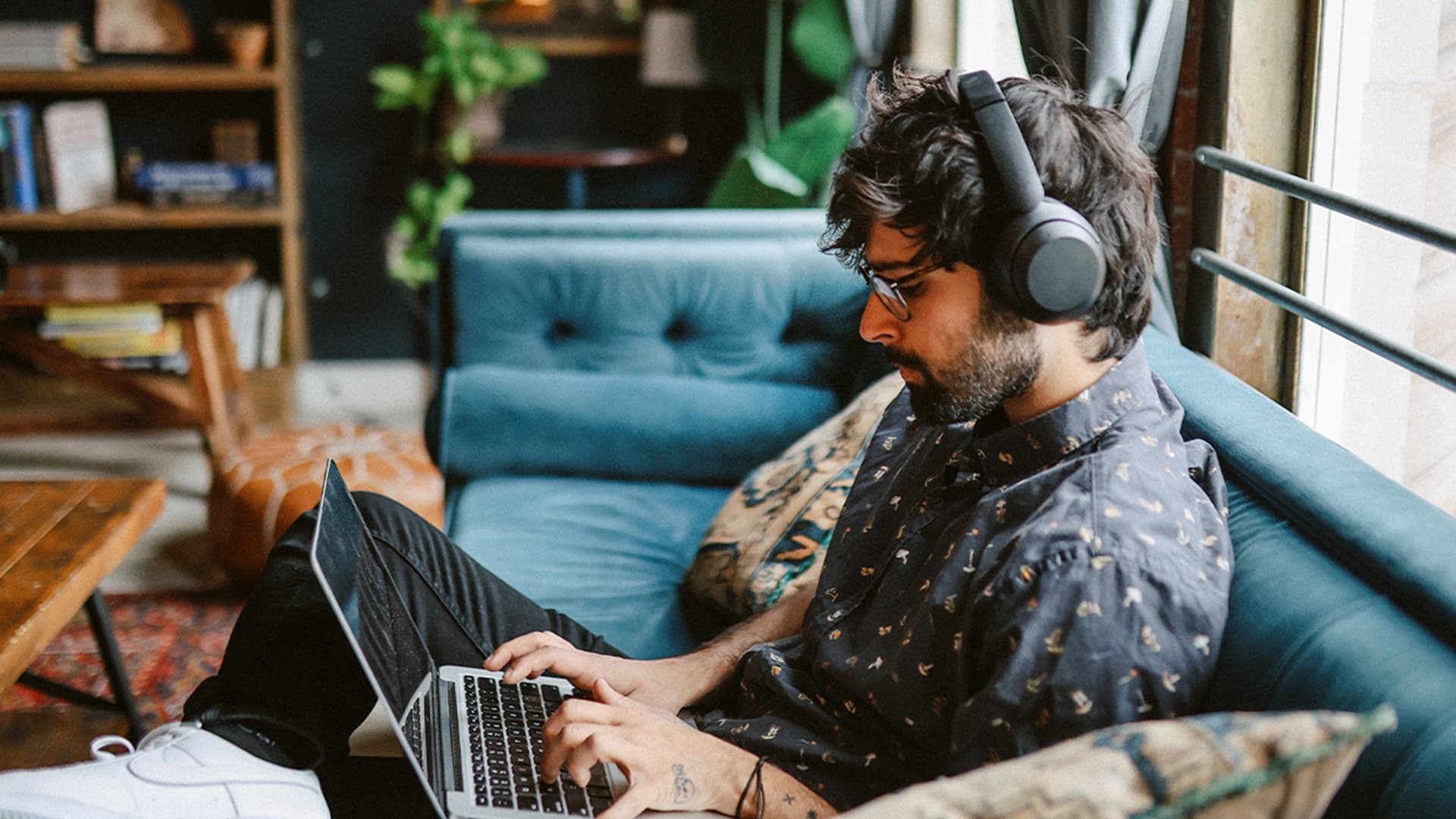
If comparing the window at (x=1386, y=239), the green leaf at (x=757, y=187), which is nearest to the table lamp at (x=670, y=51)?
the green leaf at (x=757, y=187)

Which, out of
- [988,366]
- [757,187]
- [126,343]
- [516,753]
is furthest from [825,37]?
[516,753]

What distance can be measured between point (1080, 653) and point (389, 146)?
3745 millimetres

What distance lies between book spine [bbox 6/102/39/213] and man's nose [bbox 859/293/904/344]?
3419mm

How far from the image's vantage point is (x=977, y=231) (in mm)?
1115

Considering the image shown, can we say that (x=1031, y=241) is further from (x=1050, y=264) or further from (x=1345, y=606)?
(x=1345, y=606)

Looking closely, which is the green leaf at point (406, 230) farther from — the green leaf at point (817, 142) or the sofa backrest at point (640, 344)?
the sofa backrest at point (640, 344)

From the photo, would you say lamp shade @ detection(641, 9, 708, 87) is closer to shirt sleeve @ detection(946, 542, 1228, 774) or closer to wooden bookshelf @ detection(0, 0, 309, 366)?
wooden bookshelf @ detection(0, 0, 309, 366)

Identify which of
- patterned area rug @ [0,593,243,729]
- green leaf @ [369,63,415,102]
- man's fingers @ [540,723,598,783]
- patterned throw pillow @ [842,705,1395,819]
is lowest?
patterned area rug @ [0,593,243,729]

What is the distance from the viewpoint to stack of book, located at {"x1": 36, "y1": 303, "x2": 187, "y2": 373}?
3.57 metres

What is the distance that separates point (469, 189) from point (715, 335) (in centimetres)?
201

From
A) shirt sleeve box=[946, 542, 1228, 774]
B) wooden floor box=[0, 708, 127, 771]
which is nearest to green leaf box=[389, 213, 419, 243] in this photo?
wooden floor box=[0, 708, 127, 771]

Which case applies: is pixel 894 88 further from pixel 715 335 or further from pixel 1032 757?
pixel 715 335

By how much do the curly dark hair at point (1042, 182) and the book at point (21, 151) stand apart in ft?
11.2

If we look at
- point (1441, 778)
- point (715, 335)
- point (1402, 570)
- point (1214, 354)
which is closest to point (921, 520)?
point (1402, 570)
